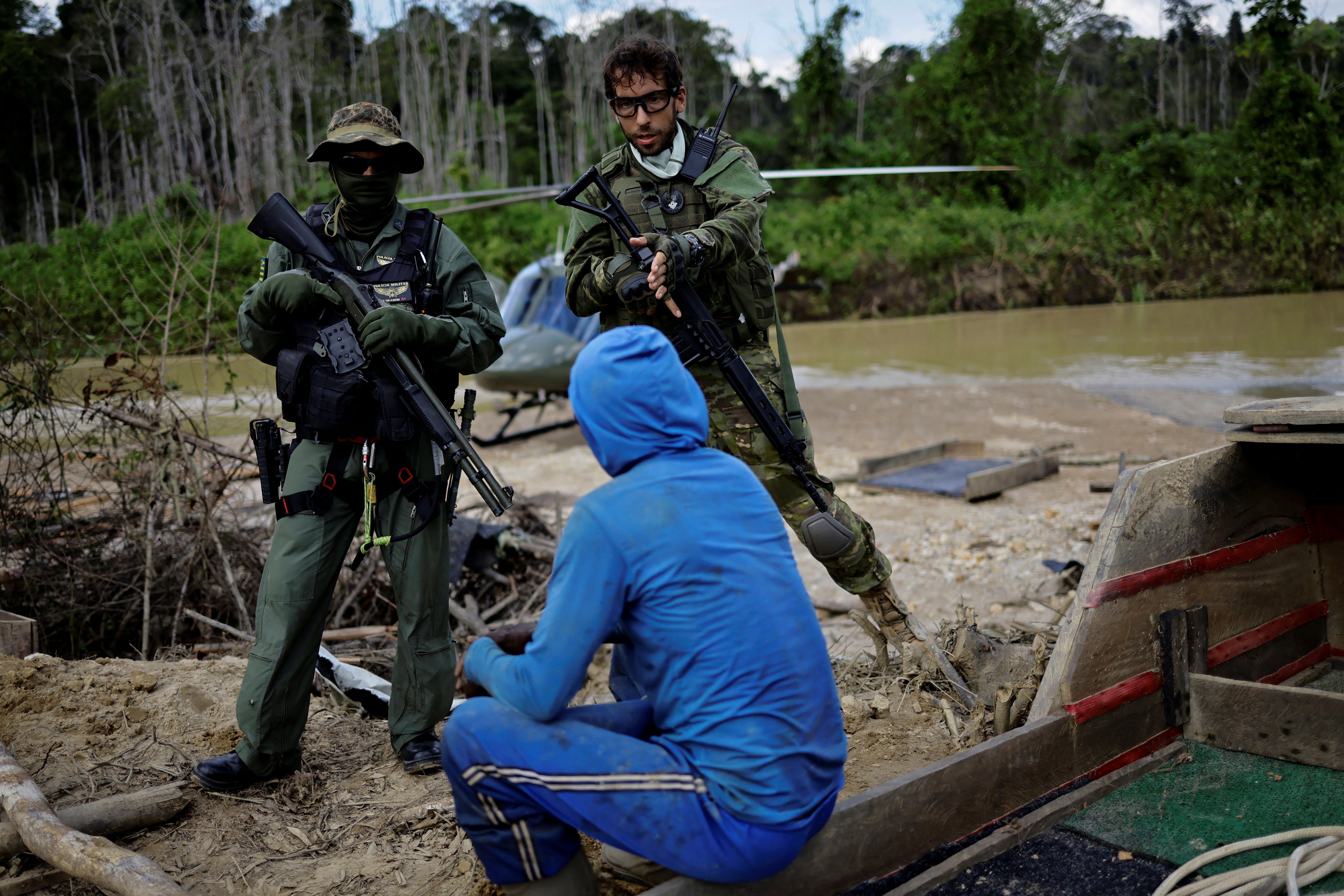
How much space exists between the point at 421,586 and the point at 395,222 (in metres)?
1.24

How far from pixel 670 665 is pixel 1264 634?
8.64 feet

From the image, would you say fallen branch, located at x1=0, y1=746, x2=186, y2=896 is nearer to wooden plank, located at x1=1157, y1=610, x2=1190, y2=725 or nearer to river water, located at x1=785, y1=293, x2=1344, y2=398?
wooden plank, located at x1=1157, y1=610, x2=1190, y2=725

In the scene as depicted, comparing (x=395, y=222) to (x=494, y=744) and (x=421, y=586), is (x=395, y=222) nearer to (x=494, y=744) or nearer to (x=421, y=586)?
(x=421, y=586)

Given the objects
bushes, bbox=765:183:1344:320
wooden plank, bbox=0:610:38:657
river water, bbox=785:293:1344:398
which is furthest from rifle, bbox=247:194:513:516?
bushes, bbox=765:183:1344:320

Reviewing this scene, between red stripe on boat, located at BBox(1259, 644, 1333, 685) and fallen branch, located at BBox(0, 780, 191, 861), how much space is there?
3.55 meters

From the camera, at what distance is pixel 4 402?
17.6ft

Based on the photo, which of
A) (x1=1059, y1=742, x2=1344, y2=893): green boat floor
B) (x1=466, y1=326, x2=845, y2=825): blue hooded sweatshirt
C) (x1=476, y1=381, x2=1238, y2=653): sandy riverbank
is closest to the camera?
(x1=466, y1=326, x2=845, y2=825): blue hooded sweatshirt

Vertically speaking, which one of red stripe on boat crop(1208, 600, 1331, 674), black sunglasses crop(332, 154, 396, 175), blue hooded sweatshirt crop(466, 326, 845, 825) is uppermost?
black sunglasses crop(332, 154, 396, 175)

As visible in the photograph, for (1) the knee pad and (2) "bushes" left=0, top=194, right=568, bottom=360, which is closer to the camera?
(1) the knee pad

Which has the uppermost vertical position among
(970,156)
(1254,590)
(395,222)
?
(970,156)

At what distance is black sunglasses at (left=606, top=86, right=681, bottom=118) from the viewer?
357 centimetres

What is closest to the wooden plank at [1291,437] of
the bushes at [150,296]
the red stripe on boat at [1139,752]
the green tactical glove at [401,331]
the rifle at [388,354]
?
the red stripe on boat at [1139,752]

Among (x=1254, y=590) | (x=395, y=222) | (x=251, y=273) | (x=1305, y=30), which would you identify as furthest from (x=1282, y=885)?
(x=1305, y=30)

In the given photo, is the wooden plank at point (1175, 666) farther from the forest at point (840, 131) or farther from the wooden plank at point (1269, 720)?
the forest at point (840, 131)
